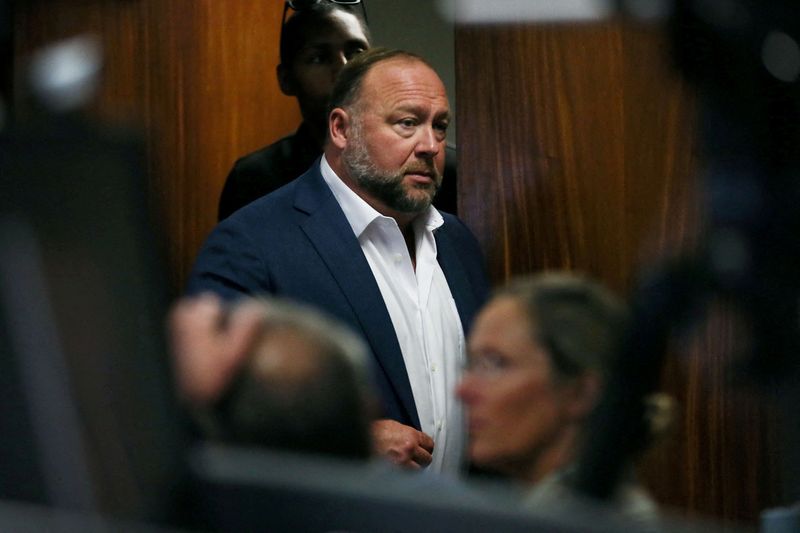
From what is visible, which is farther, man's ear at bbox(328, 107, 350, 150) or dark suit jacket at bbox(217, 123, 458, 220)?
man's ear at bbox(328, 107, 350, 150)

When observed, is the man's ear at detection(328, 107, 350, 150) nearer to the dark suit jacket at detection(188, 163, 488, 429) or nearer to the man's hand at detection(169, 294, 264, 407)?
the dark suit jacket at detection(188, 163, 488, 429)

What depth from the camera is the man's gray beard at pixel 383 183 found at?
1025 mm

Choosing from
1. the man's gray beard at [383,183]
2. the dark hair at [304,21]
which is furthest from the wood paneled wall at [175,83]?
the dark hair at [304,21]

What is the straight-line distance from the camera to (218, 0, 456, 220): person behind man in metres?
1.73

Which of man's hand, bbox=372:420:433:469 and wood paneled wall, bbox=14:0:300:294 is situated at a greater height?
wood paneled wall, bbox=14:0:300:294

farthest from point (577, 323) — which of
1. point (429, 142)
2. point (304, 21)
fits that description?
point (304, 21)

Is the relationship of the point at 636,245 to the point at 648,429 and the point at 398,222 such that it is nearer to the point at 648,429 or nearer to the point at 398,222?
the point at 648,429

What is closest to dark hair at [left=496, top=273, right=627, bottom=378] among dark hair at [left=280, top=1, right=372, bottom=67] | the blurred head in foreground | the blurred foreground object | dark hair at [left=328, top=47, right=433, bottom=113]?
the blurred head in foreground

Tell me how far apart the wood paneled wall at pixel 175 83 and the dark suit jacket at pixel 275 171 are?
0.09 ft

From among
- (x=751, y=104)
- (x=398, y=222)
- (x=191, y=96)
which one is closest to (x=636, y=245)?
(x=751, y=104)

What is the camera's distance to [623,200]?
2.46ft

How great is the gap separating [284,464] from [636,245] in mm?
230

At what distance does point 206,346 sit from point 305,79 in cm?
138

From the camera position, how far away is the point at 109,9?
88 centimetres
